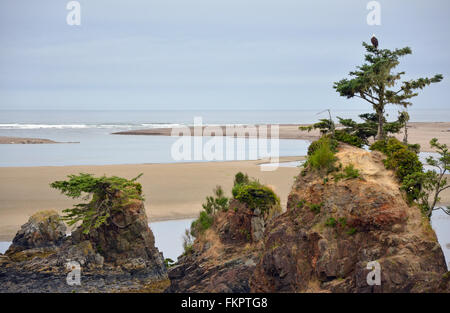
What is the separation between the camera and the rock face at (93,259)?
776 inches

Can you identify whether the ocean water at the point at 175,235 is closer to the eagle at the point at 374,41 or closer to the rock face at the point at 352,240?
the eagle at the point at 374,41

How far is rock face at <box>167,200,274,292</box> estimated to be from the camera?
62.1ft

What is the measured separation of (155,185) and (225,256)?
23311 mm

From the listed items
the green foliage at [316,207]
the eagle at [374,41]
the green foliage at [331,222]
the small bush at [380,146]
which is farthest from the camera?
the eagle at [374,41]

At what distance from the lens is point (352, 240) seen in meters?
12.7

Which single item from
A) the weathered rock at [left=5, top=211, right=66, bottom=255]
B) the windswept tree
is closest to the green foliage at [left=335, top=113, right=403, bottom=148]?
the windswept tree

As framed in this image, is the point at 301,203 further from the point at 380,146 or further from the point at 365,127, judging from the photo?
the point at 365,127

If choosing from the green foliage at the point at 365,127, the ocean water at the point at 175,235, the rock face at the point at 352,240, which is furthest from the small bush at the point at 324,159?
the ocean water at the point at 175,235

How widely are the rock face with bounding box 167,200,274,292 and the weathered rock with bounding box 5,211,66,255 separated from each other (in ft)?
20.5

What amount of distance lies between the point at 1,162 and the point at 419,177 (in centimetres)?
5373

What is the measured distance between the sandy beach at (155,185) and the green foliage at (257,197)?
1219cm

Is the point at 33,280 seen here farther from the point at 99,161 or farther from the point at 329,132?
the point at 99,161

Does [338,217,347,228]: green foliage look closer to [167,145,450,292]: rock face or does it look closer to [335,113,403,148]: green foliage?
[167,145,450,292]: rock face

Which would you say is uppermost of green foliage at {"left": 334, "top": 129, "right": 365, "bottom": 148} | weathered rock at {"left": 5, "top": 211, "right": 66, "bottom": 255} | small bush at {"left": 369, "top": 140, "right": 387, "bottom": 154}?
green foliage at {"left": 334, "top": 129, "right": 365, "bottom": 148}
